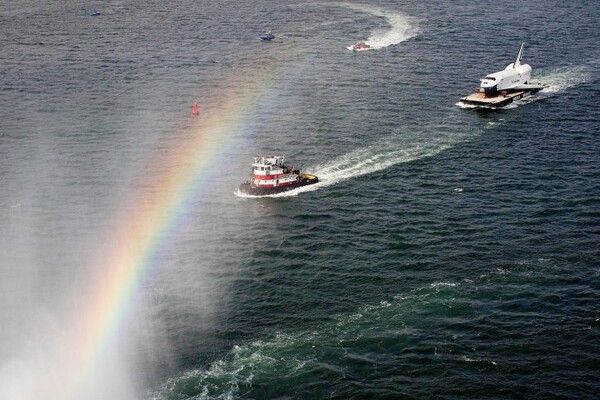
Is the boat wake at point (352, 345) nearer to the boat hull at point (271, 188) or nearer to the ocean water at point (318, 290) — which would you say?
the ocean water at point (318, 290)

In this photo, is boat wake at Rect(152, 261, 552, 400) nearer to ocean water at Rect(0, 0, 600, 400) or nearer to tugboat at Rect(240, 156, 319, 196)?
ocean water at Rect(0, 0, 600, 400)

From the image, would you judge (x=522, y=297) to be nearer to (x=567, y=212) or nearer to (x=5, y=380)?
(x=567, y=212)

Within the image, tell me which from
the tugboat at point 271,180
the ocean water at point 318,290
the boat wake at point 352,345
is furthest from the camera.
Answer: the tugboat at point 271,180

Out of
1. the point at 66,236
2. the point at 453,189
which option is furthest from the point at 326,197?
the point at 66,236

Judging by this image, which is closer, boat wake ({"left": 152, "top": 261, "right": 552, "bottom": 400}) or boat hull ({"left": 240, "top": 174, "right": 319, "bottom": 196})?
boat wake ({"left": 152, "top": 261, "right": 552, "bottom": 400})

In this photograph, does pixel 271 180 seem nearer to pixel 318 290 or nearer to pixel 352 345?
pixel 318 290

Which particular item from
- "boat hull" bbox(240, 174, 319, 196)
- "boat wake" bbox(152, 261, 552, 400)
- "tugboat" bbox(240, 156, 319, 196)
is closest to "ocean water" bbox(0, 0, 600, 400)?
"boat wake" bbox(152, 261, 552, 400)

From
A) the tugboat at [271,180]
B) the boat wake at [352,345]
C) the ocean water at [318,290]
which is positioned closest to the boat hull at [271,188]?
the tugboat at [271,180]

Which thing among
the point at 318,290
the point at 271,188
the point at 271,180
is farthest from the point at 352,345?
the point at 271,180
